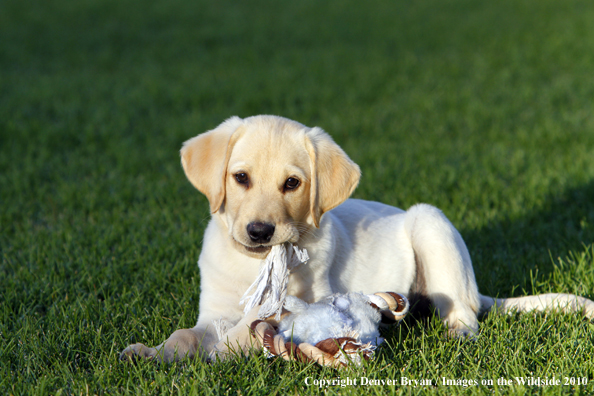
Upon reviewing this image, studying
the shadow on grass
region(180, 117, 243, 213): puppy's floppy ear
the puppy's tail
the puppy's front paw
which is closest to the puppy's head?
region(180, 117, 243, 213): puppy's floppy ear

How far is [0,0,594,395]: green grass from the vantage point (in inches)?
120

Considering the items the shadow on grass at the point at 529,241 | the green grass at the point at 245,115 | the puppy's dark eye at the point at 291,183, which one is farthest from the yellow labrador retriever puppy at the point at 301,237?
the shadow on grass at the point at 529,241

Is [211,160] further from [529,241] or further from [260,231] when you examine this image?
[529,241]

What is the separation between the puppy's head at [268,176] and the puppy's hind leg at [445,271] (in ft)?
2.52

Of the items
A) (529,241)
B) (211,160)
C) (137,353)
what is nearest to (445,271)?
(211,160)

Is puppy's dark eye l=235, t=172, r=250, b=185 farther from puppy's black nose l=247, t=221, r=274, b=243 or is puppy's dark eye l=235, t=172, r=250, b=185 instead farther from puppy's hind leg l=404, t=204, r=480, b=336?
puppy's hind leg l=404, t=204, r=480, b=336

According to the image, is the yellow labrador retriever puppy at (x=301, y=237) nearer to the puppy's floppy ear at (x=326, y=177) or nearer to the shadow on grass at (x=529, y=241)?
the puppy's floppy ear at (x=326, y=177)

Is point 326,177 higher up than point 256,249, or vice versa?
point 326,177

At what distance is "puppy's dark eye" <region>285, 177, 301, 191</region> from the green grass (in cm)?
91

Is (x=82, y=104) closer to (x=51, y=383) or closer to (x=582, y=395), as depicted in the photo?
(x=51, y=383)

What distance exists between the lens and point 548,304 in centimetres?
356

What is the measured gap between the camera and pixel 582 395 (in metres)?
2.72

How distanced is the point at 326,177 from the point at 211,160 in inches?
25.2

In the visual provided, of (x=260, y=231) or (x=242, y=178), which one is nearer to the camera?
(x=260, y=231)
